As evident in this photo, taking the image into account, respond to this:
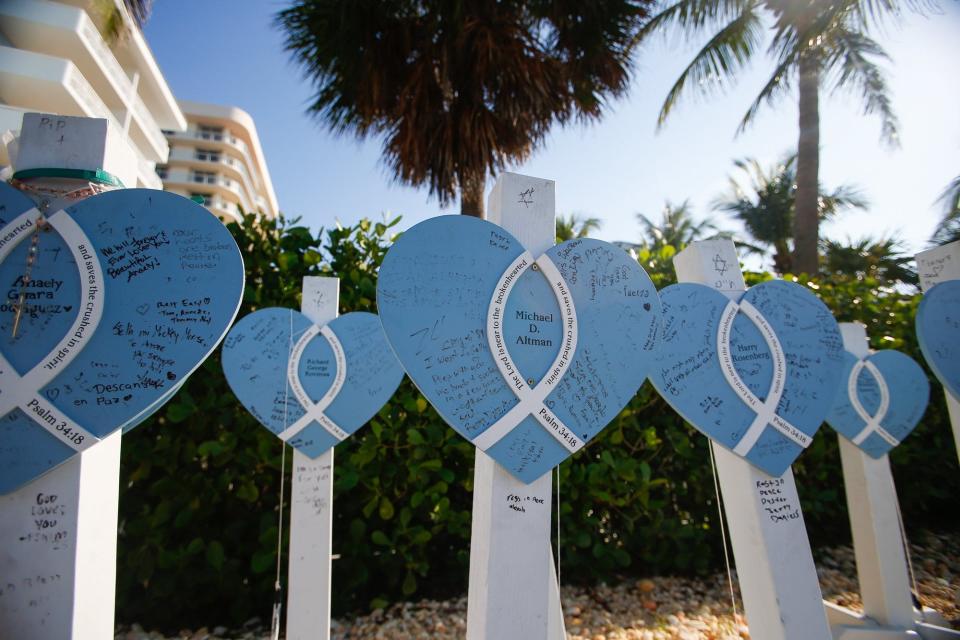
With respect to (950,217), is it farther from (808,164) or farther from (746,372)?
(746,372)

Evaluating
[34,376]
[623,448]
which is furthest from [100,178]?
[623,448]

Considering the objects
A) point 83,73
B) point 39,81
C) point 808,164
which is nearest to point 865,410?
point 808,164

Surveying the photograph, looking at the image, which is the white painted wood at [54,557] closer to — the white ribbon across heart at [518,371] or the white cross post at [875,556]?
the white ribbon across heart at [518,371]

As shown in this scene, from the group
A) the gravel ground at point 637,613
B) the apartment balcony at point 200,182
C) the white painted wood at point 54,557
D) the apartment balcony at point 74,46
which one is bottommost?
the gravel ground at point 637,613

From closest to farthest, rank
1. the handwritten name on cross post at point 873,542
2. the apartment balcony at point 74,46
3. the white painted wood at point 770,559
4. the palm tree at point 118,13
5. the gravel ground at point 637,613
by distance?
the white painted wood at point 770,559 → the handwritten name on cross post at point 873,542 → the gravel ground at point 637,613 → the palm tree at point 118,13 → the apartment balcony at point 74,46

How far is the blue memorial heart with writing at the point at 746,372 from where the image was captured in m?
1.34

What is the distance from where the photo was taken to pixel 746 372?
4.53ft

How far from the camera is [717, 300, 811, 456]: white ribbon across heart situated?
52.9 inches

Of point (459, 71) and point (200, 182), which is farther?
point (200, 182)

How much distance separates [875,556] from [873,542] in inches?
2.3

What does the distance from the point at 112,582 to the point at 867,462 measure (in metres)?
2.84

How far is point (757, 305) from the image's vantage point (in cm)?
147

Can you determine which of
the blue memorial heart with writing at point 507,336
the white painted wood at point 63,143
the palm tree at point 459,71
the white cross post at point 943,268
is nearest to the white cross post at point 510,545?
the blue memorial heart with writing at point 507,336

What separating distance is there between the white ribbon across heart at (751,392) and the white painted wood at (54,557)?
1580 millimetres
